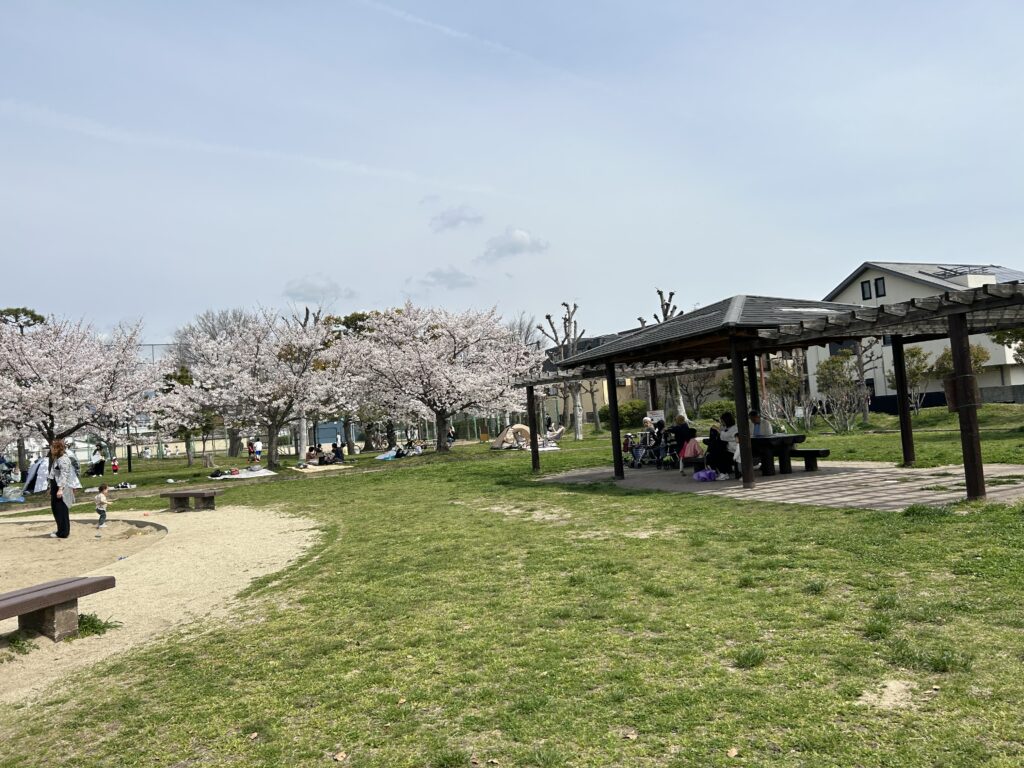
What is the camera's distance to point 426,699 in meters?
3.90

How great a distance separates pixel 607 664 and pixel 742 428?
8.57 meters

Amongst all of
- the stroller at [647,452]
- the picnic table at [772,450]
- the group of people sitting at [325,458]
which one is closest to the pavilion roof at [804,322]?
the picnic table at [772,450]

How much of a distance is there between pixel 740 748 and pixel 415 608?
3.14 metres

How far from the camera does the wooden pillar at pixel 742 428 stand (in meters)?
12.0

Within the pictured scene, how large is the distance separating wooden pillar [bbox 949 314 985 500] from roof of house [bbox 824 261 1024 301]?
2968 cm

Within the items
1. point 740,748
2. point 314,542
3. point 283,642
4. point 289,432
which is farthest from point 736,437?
point 289,432

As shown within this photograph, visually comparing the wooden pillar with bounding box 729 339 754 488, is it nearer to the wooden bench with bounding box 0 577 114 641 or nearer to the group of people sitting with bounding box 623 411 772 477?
the group of people sitting with bounding box 623 411 772 477

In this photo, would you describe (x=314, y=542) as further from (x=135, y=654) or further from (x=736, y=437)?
(x=736, y=437)

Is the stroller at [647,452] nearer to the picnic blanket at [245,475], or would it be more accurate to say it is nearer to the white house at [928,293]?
the picnic blanket at [245,475]

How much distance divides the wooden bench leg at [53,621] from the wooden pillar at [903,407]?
40.4ft

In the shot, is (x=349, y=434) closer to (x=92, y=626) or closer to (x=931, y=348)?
(x=931, y=348)

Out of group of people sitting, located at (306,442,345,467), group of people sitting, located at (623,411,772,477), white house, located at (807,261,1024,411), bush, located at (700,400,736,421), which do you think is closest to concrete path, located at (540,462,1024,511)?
group of people sitting, located at (623,411,772,477)

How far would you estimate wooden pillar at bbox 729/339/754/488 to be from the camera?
1201cm

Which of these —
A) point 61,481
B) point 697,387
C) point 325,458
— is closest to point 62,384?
point 325,458
